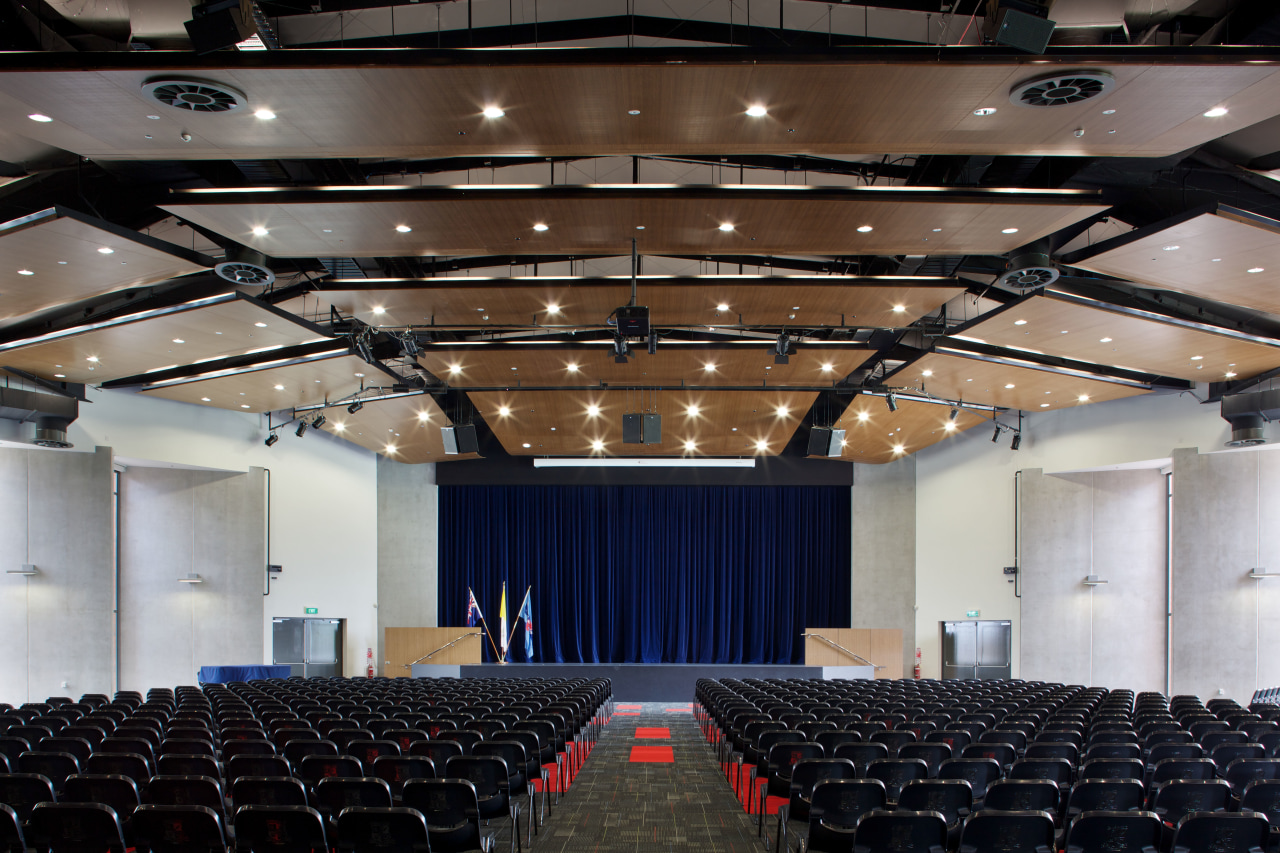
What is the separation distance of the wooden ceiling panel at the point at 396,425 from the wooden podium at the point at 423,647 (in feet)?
16.0

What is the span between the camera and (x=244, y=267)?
1155 centimetres

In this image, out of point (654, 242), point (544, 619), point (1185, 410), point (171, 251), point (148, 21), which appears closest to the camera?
point (148, 21)

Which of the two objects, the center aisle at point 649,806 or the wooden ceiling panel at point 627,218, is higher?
the wooden ceiling panel at point 627,218

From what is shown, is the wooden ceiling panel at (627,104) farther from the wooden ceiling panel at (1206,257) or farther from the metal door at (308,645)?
the metal door at (308,645)

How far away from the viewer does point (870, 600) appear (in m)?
27.4

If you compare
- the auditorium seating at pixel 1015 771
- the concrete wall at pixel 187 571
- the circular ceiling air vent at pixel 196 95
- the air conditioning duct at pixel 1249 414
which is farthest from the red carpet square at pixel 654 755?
the concrete wall at pixel 187 571

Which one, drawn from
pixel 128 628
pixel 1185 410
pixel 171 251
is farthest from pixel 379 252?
pixel 1185 410

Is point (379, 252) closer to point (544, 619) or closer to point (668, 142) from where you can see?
point (668, 142)

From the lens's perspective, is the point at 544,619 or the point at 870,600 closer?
the point at 870,600

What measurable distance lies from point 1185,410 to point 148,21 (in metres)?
18.6

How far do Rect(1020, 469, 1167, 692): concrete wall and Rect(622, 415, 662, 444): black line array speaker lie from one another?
9629 mm

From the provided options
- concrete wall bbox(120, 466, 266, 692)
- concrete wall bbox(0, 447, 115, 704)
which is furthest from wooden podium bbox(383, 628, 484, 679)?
concrete wall bbox(0, 447, 115, 704)

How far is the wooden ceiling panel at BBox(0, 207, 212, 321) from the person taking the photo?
9750mm

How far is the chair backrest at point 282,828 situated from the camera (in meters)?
4.95
